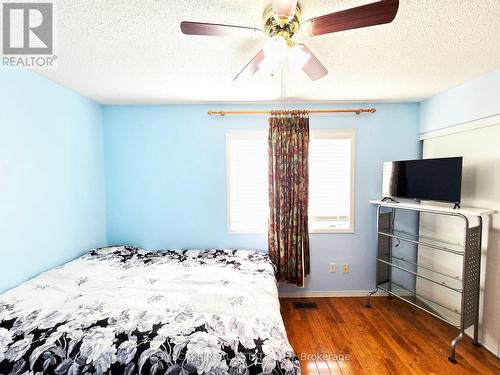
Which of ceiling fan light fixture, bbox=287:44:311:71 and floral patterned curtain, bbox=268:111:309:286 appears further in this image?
floral patterned curtain, bbox=268:111:309:286

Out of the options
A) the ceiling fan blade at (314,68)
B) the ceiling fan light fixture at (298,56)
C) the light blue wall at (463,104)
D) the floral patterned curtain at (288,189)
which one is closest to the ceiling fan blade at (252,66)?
the ceiling fan light fixture at (298,56)

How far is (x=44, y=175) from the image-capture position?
198cm

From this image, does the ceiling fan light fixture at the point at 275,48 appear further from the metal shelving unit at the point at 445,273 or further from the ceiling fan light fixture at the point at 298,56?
the metal shelving unit at the point at 445,273

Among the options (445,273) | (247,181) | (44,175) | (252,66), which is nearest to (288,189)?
(247,181)

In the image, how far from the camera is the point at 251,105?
8.90ft

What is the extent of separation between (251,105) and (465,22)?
1.89m

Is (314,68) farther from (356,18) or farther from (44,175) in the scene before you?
(44,175)

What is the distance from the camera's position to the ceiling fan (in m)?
0.95

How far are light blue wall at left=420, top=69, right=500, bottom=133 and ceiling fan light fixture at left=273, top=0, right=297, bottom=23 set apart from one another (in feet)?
6.85

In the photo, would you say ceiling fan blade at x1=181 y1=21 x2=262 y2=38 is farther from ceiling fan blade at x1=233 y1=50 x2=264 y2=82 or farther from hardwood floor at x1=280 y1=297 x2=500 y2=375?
hardwood floor at x1=280 y1=297 x2=500 y2=375

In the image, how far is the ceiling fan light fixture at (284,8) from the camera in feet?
3.13

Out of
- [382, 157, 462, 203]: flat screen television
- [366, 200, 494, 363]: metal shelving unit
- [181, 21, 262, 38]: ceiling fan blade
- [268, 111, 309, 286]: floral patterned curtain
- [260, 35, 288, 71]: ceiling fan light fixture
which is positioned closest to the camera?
[181, 21, 262, 38]: ceiling fan blade

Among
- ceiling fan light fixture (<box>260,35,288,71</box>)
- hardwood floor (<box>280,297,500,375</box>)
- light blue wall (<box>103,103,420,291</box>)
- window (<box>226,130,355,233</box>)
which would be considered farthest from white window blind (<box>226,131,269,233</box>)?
ceiling fan light fixture (<box>260,35,288,71</box>)

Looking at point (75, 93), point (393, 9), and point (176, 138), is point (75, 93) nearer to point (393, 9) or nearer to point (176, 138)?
point (176, 138)
